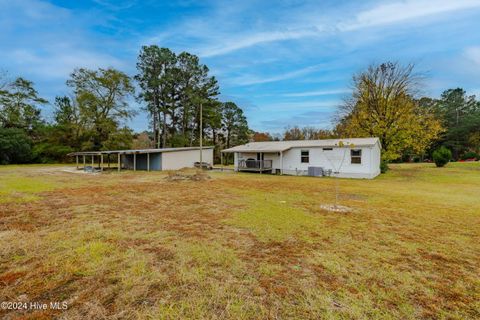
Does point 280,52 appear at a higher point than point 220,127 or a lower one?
higher

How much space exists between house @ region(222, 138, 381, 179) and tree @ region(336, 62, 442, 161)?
1.94 metres

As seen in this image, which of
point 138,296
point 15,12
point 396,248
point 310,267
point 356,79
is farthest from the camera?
point 356,79

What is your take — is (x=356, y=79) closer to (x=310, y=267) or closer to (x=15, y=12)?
(x=310, y=267)

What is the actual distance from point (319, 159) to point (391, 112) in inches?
314

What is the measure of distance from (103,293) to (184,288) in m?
0.85

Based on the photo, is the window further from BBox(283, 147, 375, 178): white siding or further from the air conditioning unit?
the air conditioning unit

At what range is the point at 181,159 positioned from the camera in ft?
75.4

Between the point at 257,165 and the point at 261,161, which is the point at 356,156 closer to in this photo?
the point at 261,161

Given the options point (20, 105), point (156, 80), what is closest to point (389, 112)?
point (156, 80)

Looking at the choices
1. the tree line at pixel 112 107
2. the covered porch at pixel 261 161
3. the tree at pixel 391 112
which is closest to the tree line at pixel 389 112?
the tree at pixel 391 112

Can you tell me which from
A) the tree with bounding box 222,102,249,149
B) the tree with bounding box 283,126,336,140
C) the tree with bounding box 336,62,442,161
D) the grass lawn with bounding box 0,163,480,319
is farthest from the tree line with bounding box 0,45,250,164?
the grass lawn with bounding box 0,163,480,319

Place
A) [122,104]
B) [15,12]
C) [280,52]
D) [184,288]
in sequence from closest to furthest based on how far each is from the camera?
[184,288]
[15,12]
[280,52]
[122,104]

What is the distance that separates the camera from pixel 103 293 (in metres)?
2.47

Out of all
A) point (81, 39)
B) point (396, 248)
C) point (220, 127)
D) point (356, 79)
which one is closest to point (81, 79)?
point (81, 39)
